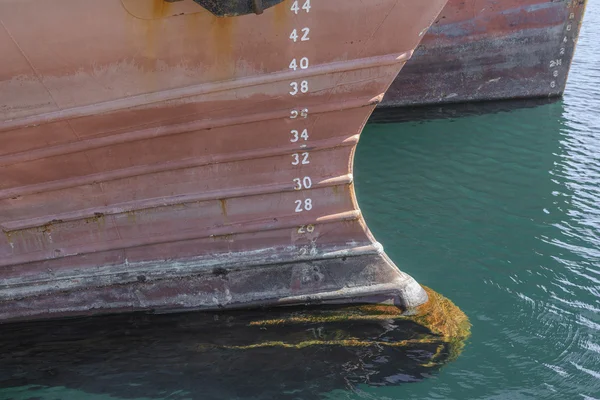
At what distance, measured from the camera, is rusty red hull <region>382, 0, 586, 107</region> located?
1023cm

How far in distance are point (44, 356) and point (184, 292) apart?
1280 millimetres

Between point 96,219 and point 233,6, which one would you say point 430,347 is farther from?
point 233,6

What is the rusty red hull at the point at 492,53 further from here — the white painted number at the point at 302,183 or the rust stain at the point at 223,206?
the rust stain at the point at 223,206

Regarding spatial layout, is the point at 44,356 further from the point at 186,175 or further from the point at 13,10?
the point at 13,10

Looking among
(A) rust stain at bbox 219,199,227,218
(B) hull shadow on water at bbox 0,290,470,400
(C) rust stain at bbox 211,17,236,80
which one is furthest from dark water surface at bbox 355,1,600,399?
(C) rust stain at bbox 211,17,236,80

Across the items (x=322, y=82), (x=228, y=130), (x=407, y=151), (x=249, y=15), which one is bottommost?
(x=407, y=151)

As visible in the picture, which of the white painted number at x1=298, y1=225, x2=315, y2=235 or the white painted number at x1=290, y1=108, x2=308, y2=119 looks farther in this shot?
the white painted number at x1=298, y1=225, x2=315, y2=235

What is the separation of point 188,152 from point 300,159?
0.90 metres

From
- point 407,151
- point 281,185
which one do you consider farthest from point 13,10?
point 407,151

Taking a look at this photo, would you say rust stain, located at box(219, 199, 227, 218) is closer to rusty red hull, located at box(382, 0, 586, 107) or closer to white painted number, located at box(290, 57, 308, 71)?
white painted number, located at box(290, 57, 308, 71)

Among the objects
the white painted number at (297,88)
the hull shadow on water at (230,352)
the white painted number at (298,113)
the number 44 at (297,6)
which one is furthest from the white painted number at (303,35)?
the hull shadow on water at (230,352)

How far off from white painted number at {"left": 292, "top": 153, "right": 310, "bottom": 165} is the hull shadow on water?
1403mm

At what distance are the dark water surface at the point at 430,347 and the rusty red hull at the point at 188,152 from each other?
369 mm

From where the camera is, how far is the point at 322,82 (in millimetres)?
4543
